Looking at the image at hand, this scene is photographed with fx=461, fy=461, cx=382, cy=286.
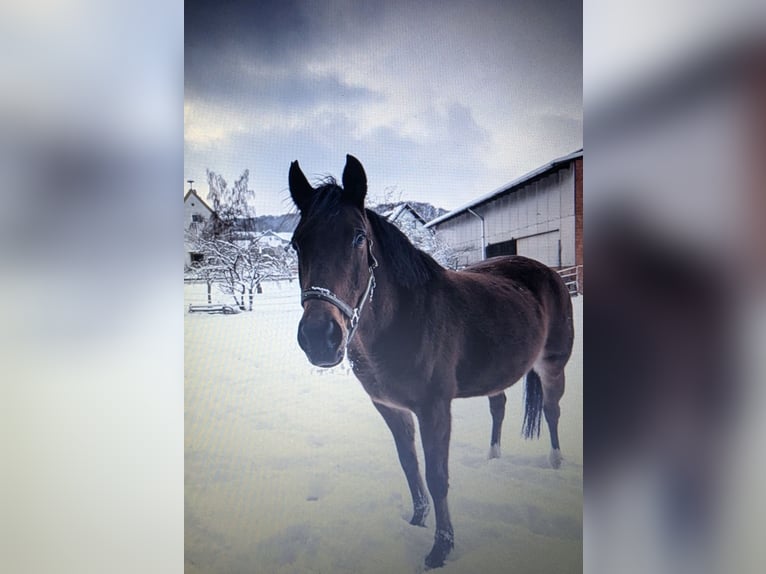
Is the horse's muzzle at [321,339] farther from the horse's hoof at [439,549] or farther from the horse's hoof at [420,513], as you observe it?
the horse's hoof at [439,549]

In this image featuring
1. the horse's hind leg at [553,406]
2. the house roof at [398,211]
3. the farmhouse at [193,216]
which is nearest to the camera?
the farmhouse at [193,216]

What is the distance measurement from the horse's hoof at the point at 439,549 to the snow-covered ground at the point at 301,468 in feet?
0.07

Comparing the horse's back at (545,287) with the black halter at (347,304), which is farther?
the horse's back at (545,287)

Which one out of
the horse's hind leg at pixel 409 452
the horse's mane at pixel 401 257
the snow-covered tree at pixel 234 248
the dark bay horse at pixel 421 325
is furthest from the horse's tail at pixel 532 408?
the snow-covered tree at pixel 234 248

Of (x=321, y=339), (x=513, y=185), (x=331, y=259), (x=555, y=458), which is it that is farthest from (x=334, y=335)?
(x=555, y=458)

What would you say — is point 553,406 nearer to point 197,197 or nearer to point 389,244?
point 389,244

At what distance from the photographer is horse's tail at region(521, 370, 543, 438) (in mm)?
1489

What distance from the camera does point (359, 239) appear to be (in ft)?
4.50

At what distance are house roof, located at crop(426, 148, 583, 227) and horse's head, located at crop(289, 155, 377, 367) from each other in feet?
0.78

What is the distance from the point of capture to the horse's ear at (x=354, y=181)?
1369mm

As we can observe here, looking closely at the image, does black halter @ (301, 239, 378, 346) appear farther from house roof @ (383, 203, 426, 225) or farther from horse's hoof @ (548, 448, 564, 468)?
horse's hoof @ (548, 448, 564, 468)
